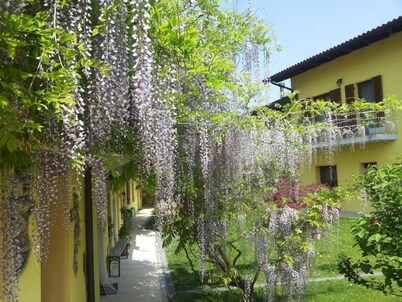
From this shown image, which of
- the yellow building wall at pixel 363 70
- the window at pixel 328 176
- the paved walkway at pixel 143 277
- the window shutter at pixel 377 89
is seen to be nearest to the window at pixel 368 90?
the window shutter at pixel 377 89

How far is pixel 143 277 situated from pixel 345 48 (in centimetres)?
1038

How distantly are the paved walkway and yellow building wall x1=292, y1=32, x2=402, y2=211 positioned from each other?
5.48 m

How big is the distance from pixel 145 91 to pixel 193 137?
6.54ft

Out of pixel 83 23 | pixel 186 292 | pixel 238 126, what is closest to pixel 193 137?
pixel 238 126

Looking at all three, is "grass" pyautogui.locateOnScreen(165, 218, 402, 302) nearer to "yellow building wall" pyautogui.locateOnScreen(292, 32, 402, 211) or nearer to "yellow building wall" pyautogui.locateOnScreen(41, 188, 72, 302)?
"yellow building wall" pyautogui.locateOnScreen(41, 188, 72, 302)

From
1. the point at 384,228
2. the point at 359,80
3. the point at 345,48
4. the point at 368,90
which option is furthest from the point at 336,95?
the point at 384,228

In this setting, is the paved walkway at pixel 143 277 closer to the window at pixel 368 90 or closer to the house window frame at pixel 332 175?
the house window frame at pixel 332 175

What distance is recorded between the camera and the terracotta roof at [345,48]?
12.7 m

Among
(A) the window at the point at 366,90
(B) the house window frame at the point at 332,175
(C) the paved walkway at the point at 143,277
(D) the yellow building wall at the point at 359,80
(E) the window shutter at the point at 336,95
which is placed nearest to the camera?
(C) the paved walkway at the point at 143,277

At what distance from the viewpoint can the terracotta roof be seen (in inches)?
500

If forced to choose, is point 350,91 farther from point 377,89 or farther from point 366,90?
point 377,89

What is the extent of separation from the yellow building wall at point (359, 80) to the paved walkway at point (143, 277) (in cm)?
548

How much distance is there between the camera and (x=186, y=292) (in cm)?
739

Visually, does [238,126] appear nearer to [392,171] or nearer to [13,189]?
[392,171]
